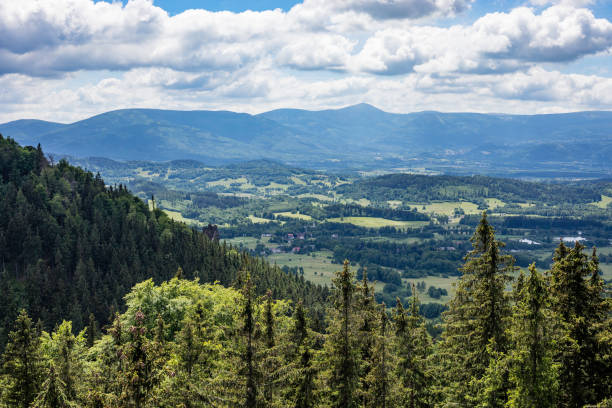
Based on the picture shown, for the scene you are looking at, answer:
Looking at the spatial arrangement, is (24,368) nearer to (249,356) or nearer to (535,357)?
(249,356)

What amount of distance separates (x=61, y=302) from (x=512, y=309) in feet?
401

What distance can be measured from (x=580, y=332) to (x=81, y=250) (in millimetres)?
143175

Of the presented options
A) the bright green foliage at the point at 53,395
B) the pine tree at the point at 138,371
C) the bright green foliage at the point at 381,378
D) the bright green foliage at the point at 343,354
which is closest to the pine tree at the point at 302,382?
the bright green foliage at the point at 343,354

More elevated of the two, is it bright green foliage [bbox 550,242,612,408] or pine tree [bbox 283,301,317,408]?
bright green foliage [bbox 550,242,612,408]

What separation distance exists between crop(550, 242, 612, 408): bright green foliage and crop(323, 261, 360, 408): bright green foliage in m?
14.9

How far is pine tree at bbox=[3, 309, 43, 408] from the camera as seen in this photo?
128 feet

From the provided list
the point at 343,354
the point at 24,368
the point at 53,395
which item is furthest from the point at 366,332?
the point at 24,368

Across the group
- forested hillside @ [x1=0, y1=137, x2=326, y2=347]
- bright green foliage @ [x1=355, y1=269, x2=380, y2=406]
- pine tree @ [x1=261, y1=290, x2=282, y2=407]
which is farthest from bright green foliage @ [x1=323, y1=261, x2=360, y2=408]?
forested hillside @ [x1=0, y1=137, x2=326, y2=347]

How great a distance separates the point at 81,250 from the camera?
144 metres

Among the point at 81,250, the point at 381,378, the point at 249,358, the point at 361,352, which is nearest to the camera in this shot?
the point at 249,358

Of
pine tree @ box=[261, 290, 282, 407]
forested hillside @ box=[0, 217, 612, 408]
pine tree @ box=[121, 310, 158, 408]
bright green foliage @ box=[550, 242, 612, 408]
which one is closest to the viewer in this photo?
pine tree @ box=[121, 310, 158, 408]

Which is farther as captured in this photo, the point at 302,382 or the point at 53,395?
the point at 302,382

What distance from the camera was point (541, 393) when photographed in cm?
2822

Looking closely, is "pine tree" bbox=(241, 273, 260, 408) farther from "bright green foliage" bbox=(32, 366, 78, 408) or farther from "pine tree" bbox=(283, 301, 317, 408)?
"bright green foliage" bbox=(32, 366, 78, 408)
